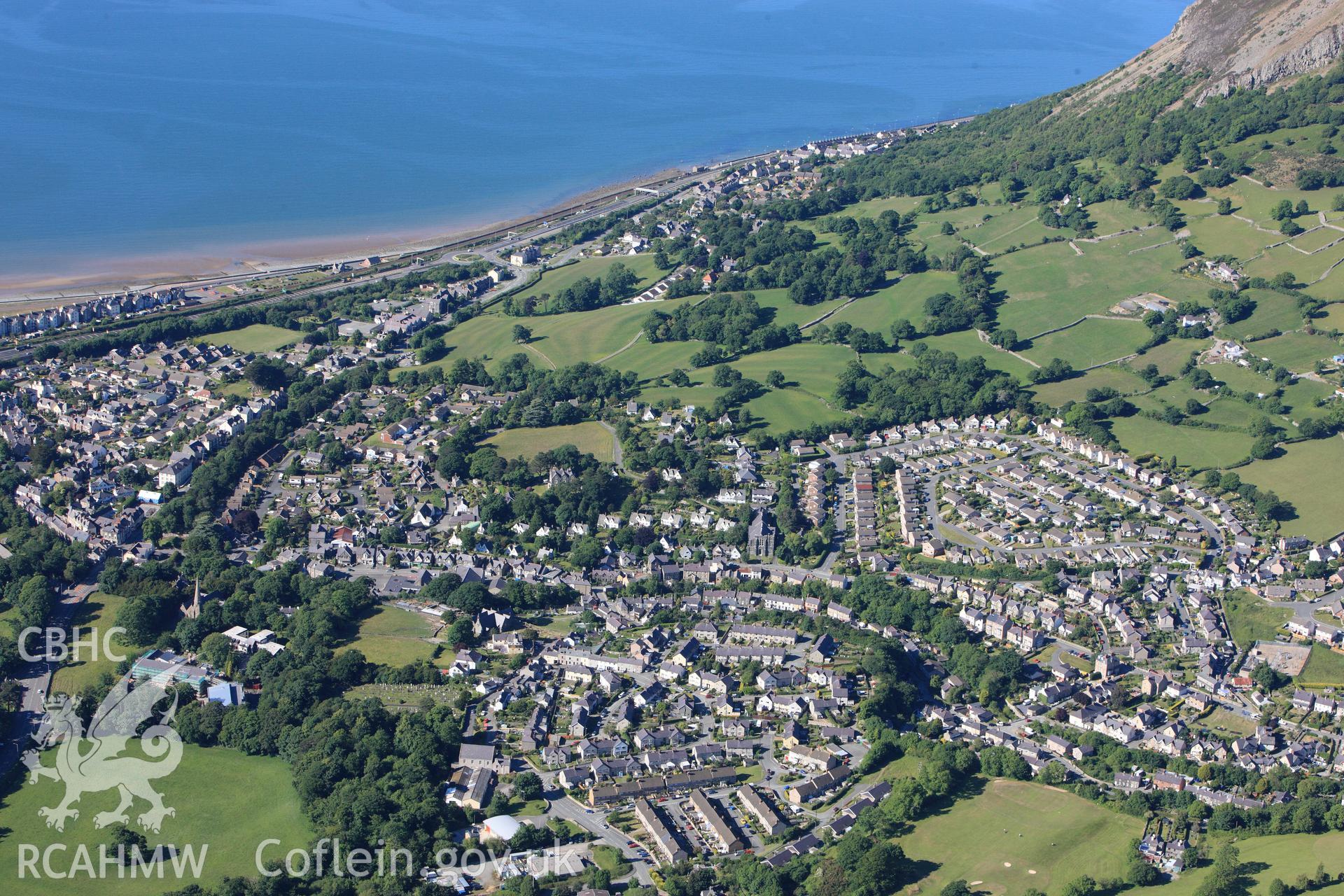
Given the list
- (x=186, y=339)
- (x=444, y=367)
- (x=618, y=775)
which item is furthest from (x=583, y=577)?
(x=186, y=339)

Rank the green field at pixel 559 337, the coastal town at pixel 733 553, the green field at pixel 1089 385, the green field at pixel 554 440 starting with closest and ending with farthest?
the coastal town at pixel 733 553 → the green field at pixel 554 440 → the green field at pixel 1089 385 → the green field at pixel 559 337

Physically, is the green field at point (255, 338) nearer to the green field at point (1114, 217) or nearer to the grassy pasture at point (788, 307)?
the grassy pasture at point (788, 307)

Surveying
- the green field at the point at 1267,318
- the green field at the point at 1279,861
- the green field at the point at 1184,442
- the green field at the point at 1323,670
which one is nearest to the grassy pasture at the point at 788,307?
the green field at the point at 1184,442

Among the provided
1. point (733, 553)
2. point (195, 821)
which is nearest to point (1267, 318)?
point (733, 553)

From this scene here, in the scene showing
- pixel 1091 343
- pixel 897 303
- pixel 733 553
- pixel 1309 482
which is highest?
pixel 897 303

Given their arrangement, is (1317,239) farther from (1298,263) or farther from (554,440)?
(554,440)
